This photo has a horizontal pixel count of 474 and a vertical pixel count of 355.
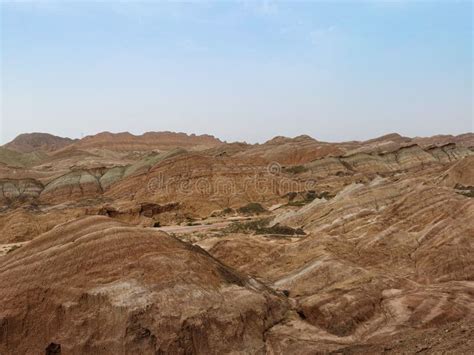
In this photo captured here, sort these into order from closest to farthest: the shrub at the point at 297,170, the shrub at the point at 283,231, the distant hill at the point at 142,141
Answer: the shrub at the point at 283,231 < the shrub at the point at 297,170 < the distant hill at the point at 142,141

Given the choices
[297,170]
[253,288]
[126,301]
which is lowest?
[253,288]

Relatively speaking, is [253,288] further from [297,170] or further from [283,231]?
[297,170]

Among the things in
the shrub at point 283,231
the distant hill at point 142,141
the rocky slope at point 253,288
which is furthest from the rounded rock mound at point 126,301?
the distant hill at point 142,141

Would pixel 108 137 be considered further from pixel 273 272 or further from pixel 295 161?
pixel 273 272

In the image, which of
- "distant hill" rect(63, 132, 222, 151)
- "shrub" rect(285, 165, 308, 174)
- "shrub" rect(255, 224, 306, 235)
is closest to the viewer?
"shrub" rect(255, 224, 306, 235)

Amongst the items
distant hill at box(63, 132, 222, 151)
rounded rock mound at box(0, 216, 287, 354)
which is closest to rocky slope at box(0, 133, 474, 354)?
rounded rock mound at box(0, 216, 287, 354)

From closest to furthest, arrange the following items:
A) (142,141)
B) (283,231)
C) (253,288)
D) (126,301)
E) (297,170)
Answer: (126,301) < (253,288) < (283,231) < (297,170) < (142,141)

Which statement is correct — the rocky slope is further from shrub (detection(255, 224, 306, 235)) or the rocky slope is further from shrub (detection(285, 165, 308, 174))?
shrub (detection(285, 165, 308, 174))

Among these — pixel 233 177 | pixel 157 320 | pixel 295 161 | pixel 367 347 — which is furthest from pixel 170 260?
pixel 295 161

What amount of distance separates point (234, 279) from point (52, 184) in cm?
6068

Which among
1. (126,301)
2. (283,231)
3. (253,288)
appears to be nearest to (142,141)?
(283,231)

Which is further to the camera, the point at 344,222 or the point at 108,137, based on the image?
the point at 108,137

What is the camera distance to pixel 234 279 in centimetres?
1440

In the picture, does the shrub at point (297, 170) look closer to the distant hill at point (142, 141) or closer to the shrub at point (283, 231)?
the shrub at point (283, 231)
